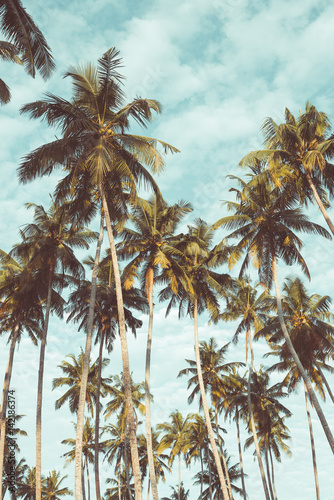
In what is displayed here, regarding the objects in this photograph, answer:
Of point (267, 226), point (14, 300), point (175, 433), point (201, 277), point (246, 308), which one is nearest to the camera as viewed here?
point (267, 226)

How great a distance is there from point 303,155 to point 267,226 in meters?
4.17

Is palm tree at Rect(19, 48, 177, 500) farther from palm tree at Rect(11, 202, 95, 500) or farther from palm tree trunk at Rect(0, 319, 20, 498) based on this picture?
palm tree trunk at Rect(0, 319, 20, 498)

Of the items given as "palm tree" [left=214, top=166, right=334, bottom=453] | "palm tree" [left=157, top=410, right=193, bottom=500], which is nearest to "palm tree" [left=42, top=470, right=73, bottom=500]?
"palm tree" [left=157, top=410, right=193, bottom=500]

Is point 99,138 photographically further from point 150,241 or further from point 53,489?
point 53,489

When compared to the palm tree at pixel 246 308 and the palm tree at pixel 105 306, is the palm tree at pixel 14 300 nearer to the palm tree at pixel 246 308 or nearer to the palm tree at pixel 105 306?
the palm tree at pixel 105 306

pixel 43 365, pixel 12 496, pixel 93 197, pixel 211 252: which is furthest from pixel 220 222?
pixel 12 496

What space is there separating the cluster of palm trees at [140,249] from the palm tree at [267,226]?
0.06 meters

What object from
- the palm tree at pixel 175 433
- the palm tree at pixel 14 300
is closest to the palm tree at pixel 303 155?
the palm tree at pixel 14 300

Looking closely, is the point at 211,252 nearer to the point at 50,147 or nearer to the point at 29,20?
the point at 50,147

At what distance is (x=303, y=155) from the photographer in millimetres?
19641

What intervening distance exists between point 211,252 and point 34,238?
10647 mm

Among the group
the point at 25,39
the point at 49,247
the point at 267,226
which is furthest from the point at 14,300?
the point at 25,39

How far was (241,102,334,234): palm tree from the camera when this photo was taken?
1925 cm

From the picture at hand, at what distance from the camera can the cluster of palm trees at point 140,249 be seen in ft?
54.4
